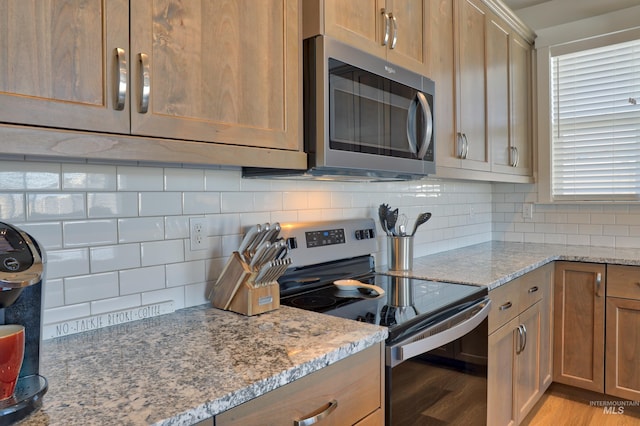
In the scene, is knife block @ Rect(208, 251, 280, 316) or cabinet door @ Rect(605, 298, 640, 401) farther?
cabinet door @ Rect(605, 298, 640, 401)

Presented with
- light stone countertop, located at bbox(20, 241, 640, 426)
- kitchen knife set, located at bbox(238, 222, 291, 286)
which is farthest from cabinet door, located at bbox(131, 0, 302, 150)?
light stone countertop, located at bbox(20, 241, 640, 426)

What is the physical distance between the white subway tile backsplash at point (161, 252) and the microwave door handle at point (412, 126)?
0.96 metres

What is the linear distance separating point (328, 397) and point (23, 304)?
651 mm

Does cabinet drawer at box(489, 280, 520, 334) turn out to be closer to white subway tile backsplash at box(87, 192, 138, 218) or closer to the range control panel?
the range control panel

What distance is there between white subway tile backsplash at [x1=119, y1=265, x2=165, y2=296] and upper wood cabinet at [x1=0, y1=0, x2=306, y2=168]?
1.43 ft

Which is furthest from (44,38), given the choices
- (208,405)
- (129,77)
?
(208,405)

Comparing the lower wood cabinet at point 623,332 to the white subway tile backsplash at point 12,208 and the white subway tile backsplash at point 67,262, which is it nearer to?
the white subway tile backsplash at point 67,262

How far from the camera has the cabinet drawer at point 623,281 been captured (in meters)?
2.40


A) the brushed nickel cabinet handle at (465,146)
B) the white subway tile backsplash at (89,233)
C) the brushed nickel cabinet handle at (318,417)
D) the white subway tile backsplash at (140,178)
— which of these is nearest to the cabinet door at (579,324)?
the brushed nickel cabinet handle at (465,146)

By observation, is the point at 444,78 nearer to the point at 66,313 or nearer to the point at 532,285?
the point at 532,285

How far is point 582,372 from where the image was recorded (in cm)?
261

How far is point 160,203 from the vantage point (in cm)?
134

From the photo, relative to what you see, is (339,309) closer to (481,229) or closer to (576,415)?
(576,415)

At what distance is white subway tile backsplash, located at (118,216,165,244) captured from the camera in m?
1.26
